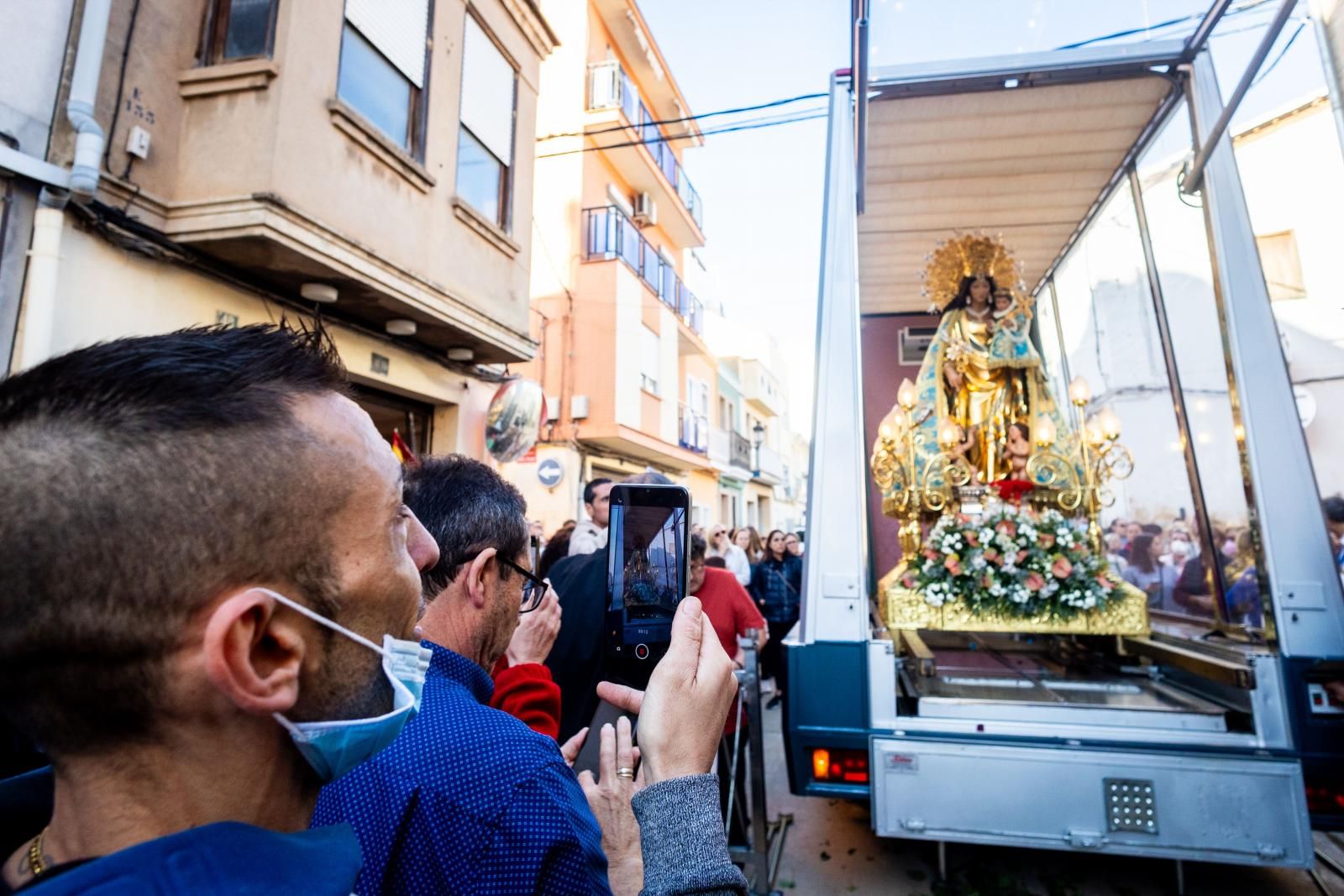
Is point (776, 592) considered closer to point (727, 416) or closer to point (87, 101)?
point (87, 101)

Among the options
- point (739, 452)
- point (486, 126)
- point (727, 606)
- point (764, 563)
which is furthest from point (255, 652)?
point (739, 452)

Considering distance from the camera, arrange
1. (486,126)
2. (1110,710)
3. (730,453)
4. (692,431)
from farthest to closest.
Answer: (730,453) < (692,431) < (486,126) < (1110,710)

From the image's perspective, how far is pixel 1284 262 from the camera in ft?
20.2

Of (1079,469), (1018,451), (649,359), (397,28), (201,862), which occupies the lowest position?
(201,862)

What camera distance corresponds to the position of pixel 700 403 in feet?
68.6

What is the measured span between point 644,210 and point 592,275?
4.19 m

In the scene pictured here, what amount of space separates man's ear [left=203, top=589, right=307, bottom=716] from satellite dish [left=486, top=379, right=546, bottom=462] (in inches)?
303

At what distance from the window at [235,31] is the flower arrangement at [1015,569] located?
604 centimetres

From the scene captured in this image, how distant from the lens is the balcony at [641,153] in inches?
547

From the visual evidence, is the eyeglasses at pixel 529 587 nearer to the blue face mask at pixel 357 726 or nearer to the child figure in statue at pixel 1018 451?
the blue face mask at pixel 357 726

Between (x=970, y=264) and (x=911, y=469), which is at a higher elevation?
(x=970, y=264)

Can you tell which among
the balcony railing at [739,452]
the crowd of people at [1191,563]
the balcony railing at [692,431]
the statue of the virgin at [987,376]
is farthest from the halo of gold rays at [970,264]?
the balcony railing at [739,452]

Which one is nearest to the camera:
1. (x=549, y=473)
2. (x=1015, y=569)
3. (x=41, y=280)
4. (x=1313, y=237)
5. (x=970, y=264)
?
(x=1015, y=569)

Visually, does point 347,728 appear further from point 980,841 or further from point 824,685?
point 980,841
